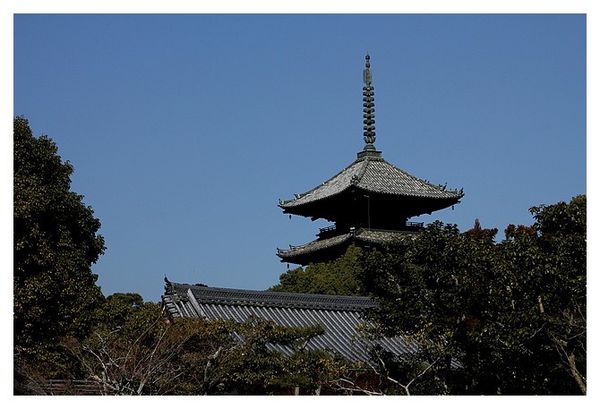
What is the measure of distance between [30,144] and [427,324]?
33.9 ft

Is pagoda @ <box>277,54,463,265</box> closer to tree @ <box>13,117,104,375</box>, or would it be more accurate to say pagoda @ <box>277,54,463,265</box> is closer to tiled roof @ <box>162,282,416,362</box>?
tiled roof @ <box>162,282,416,362</box>

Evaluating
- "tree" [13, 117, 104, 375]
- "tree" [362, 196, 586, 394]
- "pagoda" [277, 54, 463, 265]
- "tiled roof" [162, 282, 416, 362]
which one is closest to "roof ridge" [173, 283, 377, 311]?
"tiled roof" [162, 282, 416, 362]

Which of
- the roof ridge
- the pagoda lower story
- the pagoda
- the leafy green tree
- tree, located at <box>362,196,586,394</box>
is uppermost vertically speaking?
Result: the pagoda

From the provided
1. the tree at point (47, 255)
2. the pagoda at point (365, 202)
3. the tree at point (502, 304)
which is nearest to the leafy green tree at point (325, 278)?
the pagoda at point (365, 202)

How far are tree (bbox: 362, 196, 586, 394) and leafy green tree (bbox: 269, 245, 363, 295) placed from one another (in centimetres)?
1332

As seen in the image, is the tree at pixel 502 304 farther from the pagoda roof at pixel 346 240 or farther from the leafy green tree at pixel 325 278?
the pagoda roof at pixel 346 240

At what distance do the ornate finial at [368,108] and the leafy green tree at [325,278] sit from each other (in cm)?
→ 828

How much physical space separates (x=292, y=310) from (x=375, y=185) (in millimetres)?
15005

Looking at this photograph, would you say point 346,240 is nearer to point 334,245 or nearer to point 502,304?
point 334,245

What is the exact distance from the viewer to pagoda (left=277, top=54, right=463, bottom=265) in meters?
33.2

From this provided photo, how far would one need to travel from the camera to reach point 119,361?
535 inches

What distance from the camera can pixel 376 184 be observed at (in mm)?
33875

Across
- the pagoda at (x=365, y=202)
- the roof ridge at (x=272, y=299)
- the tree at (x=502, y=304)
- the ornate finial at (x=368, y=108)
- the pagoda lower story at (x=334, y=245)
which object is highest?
the ornate finial at (x=368, y=108)

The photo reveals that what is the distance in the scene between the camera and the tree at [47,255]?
17.2 m
